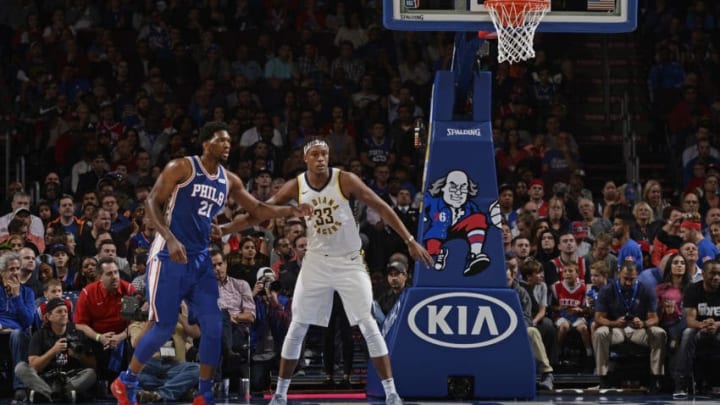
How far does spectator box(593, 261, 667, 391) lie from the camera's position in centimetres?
1329

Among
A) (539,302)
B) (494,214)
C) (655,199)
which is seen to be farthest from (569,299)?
(655,199)

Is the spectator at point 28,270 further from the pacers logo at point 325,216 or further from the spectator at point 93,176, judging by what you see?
the pacers logo at point 325,216

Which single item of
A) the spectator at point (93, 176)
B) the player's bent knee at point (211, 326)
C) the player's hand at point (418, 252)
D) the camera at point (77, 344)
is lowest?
the camera at point (77, 344)

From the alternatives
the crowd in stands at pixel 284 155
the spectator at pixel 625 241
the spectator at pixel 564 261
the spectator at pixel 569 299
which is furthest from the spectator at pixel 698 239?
the spectator at pixel 569 299

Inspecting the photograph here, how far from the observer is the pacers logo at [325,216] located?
10703mm

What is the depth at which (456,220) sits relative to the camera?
11930 mm

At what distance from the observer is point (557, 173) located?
17.8 metres

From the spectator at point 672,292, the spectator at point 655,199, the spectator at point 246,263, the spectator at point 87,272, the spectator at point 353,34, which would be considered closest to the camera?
the spectator at point 672,292

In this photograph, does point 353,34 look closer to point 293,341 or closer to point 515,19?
point 515,19

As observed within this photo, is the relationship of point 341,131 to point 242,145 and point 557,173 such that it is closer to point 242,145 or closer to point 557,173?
point 242,145

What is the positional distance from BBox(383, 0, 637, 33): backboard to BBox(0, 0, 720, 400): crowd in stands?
310 centimetres

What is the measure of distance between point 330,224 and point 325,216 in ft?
0.26

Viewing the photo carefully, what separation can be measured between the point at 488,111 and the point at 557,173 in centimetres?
586

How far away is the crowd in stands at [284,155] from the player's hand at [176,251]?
268 cm
